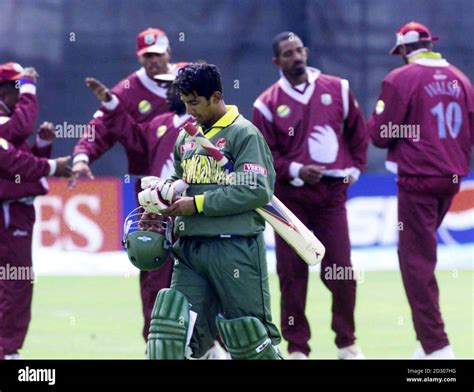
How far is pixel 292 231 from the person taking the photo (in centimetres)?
782

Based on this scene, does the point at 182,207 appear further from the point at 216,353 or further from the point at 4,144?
the point at 216,353

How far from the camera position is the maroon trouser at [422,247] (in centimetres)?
970

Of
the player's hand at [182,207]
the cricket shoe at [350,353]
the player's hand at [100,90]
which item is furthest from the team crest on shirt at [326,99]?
the player's hand at [182,207]

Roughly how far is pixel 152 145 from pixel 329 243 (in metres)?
1.52

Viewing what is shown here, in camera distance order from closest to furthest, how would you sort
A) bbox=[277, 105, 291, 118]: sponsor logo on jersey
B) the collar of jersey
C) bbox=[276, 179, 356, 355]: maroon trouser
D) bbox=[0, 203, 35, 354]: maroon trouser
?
the collar of jersey → bbox=[0, 203, 35, 354]: maroon trouser → bbox=[276, 179, 356, 355]: maroon trouser → bbox=[277, 105, 291, 118]: sponsor logo on jersey

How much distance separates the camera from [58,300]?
44.8ft

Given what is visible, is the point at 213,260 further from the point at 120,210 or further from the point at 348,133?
the point at 120,210

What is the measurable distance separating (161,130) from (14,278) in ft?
4.98

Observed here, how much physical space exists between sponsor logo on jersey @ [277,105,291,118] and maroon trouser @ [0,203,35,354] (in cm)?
205

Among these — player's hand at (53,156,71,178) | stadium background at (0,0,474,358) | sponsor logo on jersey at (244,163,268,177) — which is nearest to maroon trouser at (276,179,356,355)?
player's hand at (53,156,71,178)

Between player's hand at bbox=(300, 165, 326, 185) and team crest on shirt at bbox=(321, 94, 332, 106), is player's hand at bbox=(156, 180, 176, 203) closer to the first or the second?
player's hand at bbox=(300, 165, 326, 185)

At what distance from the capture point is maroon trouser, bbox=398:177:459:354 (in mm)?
9695

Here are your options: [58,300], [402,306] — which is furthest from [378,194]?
[58,300]

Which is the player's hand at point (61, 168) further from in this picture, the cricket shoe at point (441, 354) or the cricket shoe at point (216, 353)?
A: the cricket shoe at point (441, 354)
